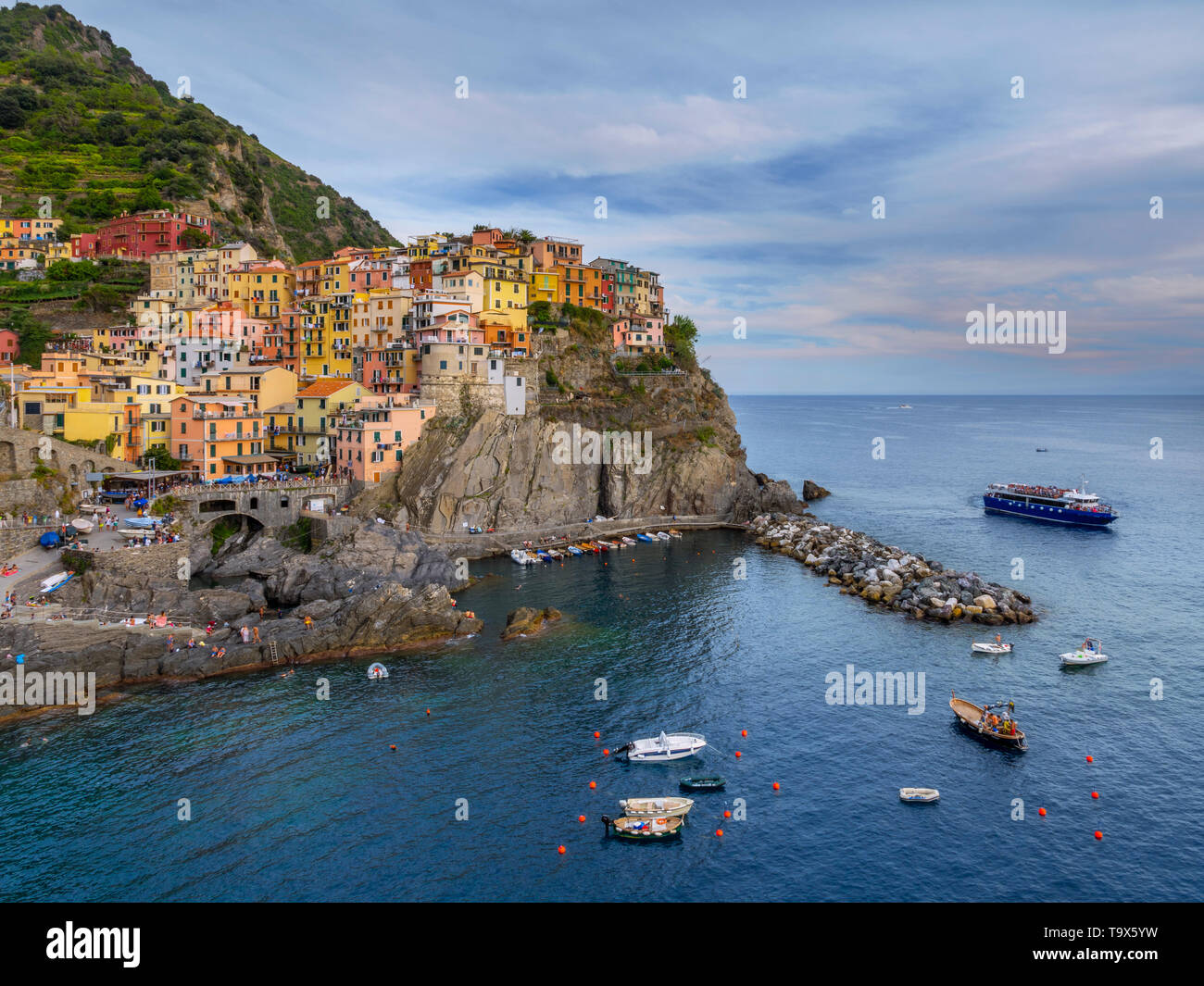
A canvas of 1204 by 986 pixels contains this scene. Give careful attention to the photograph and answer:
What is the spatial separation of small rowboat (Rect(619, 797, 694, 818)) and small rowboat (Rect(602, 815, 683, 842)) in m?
0.34

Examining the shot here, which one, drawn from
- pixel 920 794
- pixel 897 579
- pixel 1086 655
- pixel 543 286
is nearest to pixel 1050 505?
pixel 897 579

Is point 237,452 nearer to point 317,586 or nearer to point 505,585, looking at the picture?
point 317,586

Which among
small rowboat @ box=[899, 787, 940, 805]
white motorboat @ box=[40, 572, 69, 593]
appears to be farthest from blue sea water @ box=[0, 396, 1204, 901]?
white motorboat @ box=[40, 572, 69, 593]

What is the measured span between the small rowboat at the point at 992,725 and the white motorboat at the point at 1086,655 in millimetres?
10191

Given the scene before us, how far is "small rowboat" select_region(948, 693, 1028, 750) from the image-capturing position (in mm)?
39125

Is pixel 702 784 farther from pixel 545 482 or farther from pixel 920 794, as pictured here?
pixel 545 482

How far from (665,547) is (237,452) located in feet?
138

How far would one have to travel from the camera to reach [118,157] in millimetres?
127562

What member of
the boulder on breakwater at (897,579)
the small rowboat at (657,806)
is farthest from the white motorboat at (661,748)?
the boulder on breakwater at (897,579)

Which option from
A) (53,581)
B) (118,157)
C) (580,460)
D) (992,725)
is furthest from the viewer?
(118,157)

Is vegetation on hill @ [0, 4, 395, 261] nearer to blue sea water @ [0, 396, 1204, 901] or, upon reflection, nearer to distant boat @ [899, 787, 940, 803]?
blue sea water @ [0, 396, 1204, 901]

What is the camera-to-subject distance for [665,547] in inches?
3211

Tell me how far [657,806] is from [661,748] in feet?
15.9
